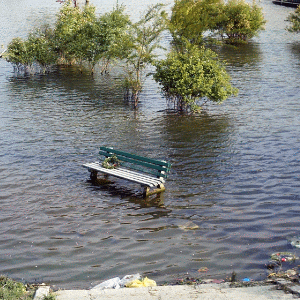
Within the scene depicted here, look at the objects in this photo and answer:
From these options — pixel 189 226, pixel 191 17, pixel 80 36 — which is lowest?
pixel 189 226

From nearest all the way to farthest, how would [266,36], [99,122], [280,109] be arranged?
1. [99,122]
2. [280,109]
3. [266,36]

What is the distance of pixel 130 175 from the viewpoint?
49.4 feet

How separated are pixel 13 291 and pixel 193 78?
54.1 ft

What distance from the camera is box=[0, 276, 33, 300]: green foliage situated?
8.43 metres

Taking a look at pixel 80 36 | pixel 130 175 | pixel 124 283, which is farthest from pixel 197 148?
pixel 80 36

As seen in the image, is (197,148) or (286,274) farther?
(197,148)

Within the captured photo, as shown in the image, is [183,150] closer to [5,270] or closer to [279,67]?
[5,270]

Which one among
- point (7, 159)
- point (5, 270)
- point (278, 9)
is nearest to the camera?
point (5, 270)

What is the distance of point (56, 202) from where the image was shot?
14.3m

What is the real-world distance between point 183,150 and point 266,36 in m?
37.4

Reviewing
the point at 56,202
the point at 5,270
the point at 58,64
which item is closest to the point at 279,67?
the point at 58,64

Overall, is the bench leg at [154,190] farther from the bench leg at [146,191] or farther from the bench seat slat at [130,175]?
the bench seat slat at [130,175]

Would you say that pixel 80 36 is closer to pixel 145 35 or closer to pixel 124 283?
pixel 145 35

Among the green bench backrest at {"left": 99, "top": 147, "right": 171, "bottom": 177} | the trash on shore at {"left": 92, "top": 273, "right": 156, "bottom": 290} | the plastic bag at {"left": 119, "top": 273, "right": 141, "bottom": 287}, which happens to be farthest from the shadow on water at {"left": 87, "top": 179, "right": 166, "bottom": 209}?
the trash on shore at {"left": 92, "top": 273, "right": 156, "bottom": 290}
